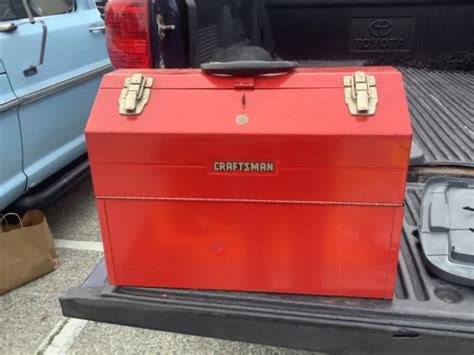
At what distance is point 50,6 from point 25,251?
148 centimetres

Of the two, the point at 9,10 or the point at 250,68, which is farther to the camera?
the point at 9,10

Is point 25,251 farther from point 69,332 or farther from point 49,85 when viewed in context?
point 49,85

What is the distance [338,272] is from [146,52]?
104cm

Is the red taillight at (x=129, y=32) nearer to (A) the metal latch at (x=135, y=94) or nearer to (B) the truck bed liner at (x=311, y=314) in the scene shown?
(A) the metal latch at (x=135, y=94)

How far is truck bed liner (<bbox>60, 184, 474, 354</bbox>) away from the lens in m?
1.15

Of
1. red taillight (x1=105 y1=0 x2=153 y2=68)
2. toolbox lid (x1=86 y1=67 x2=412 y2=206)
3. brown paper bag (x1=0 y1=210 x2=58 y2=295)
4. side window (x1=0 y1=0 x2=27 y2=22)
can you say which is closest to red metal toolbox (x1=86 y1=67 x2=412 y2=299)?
toolbox lid (x1=86 y1=67 x2=412 y2=206)

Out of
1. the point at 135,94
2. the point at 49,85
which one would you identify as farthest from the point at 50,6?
the point at 135,94

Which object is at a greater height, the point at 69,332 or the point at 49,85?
the point at 49,85

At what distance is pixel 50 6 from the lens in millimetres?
2852

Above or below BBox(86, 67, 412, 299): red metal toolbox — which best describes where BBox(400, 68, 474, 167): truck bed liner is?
below

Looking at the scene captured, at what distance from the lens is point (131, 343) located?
76.5 inches

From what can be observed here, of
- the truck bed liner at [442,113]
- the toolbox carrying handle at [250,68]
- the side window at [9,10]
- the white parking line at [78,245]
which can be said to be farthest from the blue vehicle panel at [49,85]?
the truck bed liner at [442,113]

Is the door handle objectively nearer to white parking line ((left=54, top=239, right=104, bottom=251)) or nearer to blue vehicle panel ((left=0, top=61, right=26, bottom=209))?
blue vehicle panel ((left=0, top=61, right=26, bottom=209))

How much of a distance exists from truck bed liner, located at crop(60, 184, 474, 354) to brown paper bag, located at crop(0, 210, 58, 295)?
103cm
